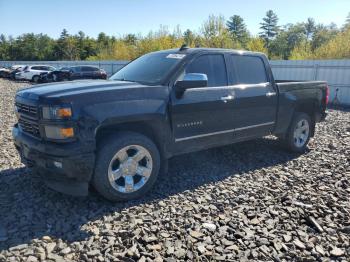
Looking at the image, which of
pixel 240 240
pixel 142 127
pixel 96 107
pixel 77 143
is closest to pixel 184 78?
pixel 142 127

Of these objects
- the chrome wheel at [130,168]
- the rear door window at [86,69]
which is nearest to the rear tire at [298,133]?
the chrome wheel at [130,168]

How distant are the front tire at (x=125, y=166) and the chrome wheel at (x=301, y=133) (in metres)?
3.34

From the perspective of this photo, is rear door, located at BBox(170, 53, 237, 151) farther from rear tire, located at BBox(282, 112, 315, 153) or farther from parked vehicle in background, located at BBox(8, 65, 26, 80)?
parked vehicle in background, located at BBox(8, 65, 26, 80)

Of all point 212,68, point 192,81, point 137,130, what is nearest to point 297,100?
point 212,68

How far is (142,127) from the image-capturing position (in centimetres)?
406

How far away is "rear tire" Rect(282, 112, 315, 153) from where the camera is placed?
6027 millimetres

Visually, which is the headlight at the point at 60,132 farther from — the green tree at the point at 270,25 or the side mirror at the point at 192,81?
the green tree at the point at 270,25

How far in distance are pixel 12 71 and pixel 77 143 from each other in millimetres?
29324

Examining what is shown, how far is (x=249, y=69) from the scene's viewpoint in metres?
5.26

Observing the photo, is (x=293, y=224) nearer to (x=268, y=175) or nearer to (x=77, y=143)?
(x=268, y=175)

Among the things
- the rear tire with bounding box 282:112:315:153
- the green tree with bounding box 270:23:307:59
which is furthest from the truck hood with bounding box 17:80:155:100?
the green tree with bounding box 270:23:307:59

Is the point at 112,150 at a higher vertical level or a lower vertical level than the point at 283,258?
higher

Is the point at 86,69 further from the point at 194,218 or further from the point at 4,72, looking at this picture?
the point at 194,218

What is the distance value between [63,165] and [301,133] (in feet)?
15.6
